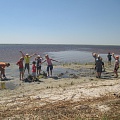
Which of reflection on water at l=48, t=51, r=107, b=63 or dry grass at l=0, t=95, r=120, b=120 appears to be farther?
reflection on water at l=48, t=51, r=107, b=63

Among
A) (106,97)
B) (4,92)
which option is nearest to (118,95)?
(106,97)

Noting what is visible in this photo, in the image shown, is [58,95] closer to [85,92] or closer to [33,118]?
[85,92]

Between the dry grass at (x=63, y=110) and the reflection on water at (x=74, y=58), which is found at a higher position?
the reflection on water at (x=74, y=58)

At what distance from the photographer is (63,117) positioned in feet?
19.9

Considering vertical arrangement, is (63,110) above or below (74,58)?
below

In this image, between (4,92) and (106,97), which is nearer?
(106,97)

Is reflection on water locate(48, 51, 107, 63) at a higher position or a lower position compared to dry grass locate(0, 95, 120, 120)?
higher

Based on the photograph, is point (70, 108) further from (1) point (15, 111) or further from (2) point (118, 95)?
(2) point (118, 95)

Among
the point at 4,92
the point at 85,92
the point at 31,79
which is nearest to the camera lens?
the point at 85,92

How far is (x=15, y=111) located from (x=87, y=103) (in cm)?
258

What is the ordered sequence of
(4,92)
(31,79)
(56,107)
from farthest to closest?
1. (31,79)
2. (4,92)
3. (56,107)

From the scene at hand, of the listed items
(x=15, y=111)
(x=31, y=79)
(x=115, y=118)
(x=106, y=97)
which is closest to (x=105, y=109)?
(x=115, y=118)

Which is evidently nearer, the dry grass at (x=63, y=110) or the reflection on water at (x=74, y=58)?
the dry grass at (x=63, y=110)

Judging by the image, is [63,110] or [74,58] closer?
[63,110]
